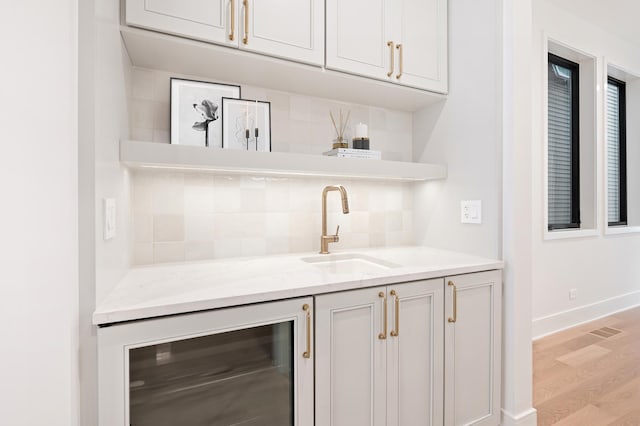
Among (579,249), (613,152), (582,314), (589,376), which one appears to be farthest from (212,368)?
(613,152)

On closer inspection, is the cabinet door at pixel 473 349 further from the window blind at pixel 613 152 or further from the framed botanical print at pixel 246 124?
the window blind at pixel 613 152

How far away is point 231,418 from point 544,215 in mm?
2680

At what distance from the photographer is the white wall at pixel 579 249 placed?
260cm

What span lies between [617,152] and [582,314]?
5.91 feet

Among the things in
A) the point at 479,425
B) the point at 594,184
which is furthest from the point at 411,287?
the point at 594,184

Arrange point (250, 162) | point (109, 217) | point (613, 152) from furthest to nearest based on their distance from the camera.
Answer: point (613, 152) → point (250, 162) → point (109, 217)

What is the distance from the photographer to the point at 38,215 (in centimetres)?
79

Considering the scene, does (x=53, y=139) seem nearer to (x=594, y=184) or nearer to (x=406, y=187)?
(x=406, y=187)

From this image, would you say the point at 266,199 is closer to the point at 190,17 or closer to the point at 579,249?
the point at 190,17

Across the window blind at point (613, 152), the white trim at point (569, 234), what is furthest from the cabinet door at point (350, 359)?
the window blind at point (613, 152)

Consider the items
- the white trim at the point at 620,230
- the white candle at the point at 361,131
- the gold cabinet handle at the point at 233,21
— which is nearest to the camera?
the gold cabinet handle at the point at 233,21

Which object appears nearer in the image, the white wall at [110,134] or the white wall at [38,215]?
the white wall at [38,215]

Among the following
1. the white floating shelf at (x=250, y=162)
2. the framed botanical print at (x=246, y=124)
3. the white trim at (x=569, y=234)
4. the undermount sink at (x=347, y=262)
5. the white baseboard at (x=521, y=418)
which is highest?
the framed botanical print at (x=246, y=124)

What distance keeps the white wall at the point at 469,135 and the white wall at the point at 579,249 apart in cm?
117
